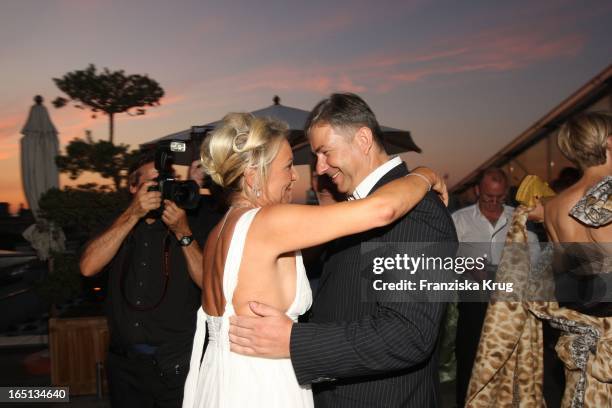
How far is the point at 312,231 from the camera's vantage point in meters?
1.44

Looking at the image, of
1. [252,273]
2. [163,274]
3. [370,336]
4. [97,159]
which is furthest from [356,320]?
[97,159]

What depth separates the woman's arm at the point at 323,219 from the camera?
144 cm

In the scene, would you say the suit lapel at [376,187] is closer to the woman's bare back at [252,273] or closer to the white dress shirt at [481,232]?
the woman's bare back at [252,273]

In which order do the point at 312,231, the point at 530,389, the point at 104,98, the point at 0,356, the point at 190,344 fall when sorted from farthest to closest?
1. the point at 104,98
2. the point at 0,356
3. the point at 530,389
4. the point at 190,344
5. the point at 312,231

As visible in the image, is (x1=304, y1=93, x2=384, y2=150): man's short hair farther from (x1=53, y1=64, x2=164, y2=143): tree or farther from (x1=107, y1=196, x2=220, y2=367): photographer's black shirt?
(x1=53, y1=64, x2=164, y2=143): tree

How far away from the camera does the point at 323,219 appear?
144cm

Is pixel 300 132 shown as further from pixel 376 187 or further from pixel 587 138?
pixel 376 187

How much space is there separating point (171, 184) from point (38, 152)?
20.7 ft

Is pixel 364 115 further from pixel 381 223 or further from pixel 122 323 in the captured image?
pixel 122 323

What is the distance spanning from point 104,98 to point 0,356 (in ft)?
12.6

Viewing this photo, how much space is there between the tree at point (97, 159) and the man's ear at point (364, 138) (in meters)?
5.60

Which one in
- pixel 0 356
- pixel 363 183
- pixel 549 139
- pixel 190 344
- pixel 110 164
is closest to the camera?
pixel 363 183

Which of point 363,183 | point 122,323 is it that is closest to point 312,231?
point 363,183

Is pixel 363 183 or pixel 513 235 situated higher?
pixel 363 183
